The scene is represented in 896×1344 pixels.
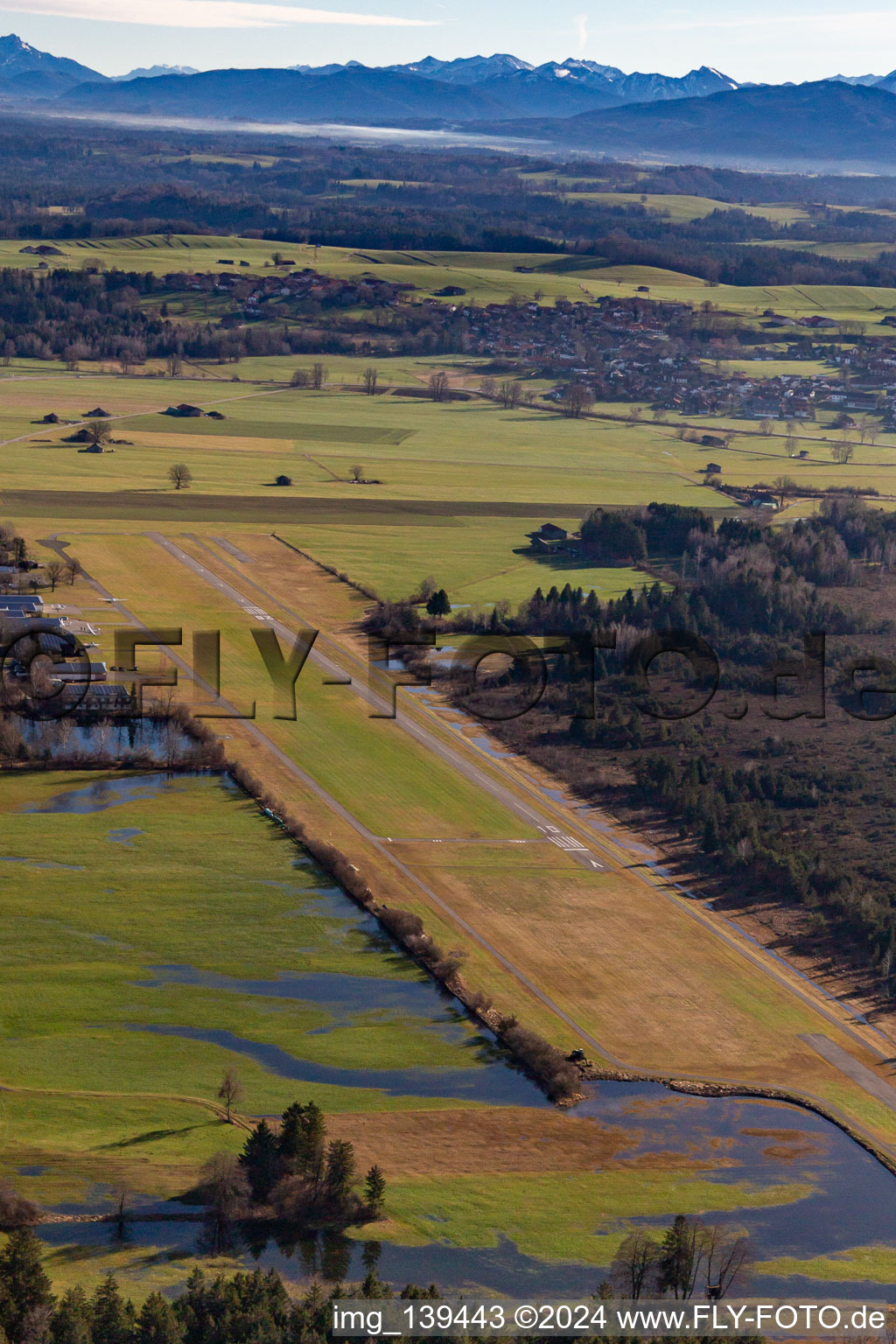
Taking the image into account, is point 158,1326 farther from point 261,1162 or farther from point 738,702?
point 738,702

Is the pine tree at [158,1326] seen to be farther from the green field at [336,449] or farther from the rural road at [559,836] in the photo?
the green field at [336,449]

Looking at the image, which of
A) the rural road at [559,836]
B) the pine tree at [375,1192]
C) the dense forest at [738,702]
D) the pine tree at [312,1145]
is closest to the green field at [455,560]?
the dense forest at [738,702]

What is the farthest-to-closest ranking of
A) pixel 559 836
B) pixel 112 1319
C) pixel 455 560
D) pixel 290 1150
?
1. pixel 455 560
2. pixel 559 836
3. pixel 290 1150
4. pixel 112 1319

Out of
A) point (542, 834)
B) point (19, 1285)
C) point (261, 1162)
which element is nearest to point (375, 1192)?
point (261, 1162)

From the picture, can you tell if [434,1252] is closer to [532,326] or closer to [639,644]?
[639,644]

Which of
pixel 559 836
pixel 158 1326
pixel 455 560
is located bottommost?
pixel 158 1326

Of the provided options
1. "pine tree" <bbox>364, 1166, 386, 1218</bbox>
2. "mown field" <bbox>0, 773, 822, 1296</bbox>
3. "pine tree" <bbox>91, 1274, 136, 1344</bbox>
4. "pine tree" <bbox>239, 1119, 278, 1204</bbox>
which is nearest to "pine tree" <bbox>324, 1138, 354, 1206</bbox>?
"pine tree" <bbox>364, 1166, 386, 1218</bbox>
